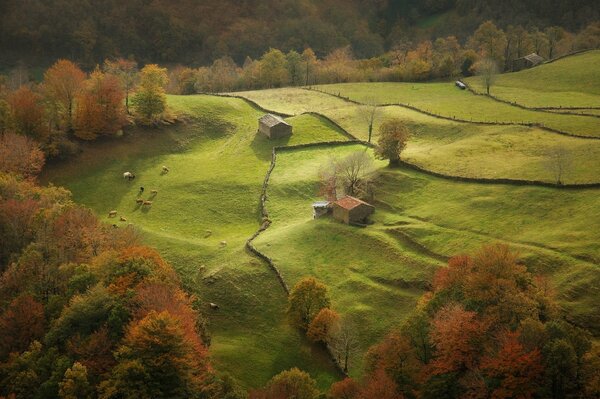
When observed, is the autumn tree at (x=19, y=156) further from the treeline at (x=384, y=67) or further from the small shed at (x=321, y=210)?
the treeline at (x=384, y=67)

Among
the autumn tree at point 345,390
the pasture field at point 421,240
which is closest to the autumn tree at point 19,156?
the pasture field at point 421,240

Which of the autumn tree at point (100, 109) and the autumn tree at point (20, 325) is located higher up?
the autumn tree at point (100, 109)

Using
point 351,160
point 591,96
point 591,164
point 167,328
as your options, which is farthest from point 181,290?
point 591,96

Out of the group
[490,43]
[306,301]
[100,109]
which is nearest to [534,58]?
[490,43]

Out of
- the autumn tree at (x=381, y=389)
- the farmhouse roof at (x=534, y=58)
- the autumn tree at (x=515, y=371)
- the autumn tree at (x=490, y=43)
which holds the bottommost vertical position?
the autumn tree at (x=381, y=389)

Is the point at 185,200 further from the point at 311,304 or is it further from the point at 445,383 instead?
the point at 445,383

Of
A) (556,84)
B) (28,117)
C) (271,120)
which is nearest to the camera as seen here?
(28,117)

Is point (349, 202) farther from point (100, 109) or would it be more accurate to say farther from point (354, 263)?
point (100, 109)
